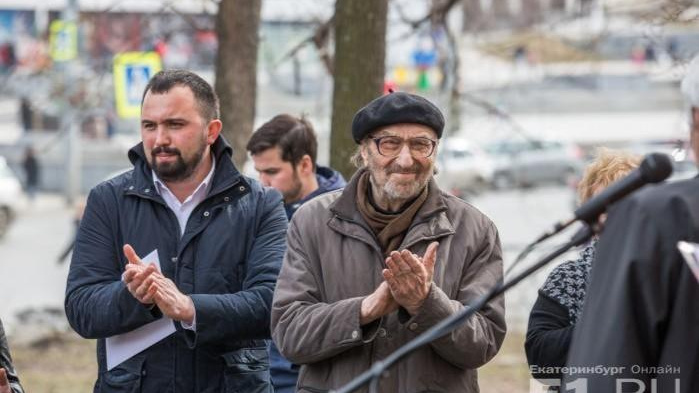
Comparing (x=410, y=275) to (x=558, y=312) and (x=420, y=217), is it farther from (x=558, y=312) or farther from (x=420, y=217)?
(x=558, y=312)

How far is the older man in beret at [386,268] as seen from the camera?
14.1 feet

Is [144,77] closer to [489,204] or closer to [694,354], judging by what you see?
[694,354]

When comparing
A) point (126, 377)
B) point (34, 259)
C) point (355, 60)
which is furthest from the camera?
point (34, 259)

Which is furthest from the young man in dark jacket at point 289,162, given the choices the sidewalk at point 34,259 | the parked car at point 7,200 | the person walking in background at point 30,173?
the person walking in background at point 30,173

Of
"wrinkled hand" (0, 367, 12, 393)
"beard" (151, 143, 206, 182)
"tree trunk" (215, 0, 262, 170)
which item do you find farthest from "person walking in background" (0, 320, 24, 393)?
"tree trunk" (215, 0, 262, 170)

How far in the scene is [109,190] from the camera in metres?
4.88

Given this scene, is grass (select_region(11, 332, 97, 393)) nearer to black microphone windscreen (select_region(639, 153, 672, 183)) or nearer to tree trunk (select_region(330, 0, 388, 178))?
tree trunk (select_region(330, 0, 388, 178))

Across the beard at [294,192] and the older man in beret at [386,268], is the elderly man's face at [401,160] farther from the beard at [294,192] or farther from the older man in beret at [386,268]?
the beard at [294,192]

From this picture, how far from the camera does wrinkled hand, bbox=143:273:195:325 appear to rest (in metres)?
4.44

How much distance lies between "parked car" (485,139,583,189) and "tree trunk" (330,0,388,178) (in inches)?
1158

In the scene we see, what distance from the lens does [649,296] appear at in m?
2.85

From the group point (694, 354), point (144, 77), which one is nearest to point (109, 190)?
point (694, 354)

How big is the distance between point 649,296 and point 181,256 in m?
2.30

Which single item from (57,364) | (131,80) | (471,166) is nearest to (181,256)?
(57,364)
